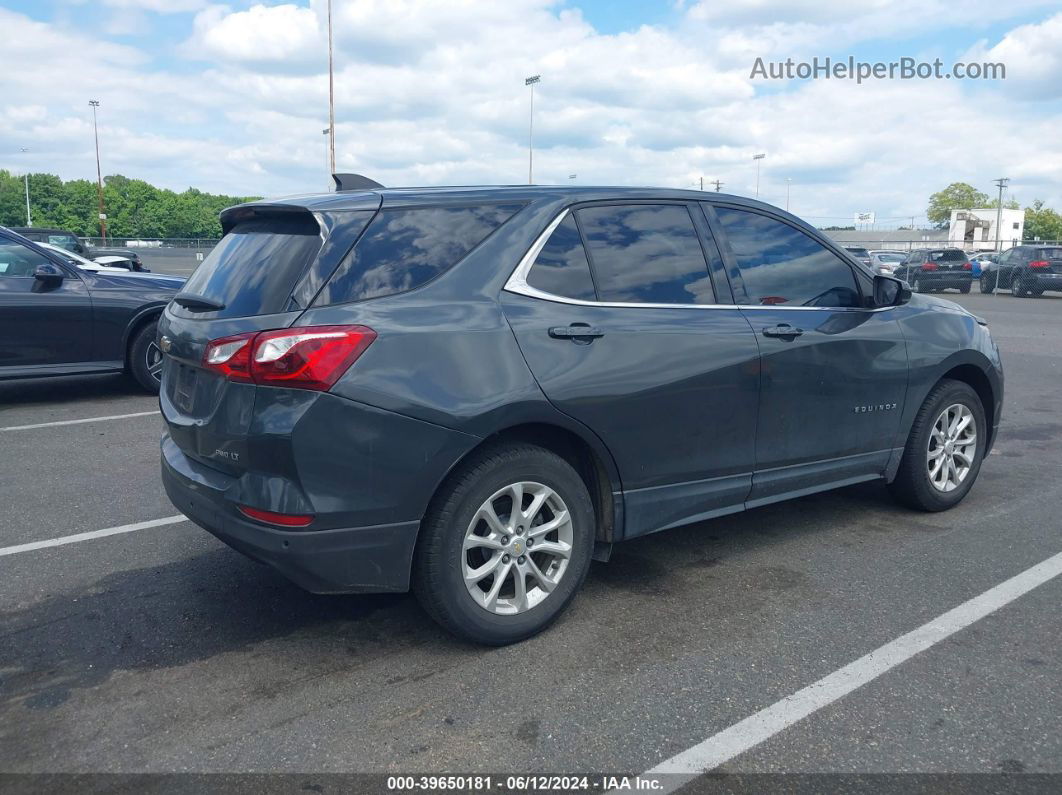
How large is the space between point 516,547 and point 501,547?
7cm

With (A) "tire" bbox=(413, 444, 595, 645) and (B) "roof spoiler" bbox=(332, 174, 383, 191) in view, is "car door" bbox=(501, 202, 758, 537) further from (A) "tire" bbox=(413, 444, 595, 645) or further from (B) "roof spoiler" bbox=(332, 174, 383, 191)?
(B) "roof spoiler" bbox=(332, 174, 383, 191)

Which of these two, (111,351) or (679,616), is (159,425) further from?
(679,616)

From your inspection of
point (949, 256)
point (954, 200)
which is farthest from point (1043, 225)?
point (949, 256)

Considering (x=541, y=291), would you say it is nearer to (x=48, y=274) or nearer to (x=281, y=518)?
(x=281, y=518)

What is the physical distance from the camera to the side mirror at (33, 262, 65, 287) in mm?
8492

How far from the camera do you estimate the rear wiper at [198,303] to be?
361 centimetres

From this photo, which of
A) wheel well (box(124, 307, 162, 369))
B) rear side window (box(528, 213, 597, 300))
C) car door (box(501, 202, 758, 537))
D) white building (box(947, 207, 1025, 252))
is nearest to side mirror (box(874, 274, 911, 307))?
car door (box(501, 202, 758, 537))

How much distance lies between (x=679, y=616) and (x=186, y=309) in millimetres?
2384

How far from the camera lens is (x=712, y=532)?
5.06 m

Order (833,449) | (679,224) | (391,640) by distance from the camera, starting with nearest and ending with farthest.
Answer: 1. (391,640)
2. (679,224)
3. (833,449)

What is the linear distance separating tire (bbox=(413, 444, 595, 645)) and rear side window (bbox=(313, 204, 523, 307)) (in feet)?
2.36

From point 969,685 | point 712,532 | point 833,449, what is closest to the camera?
point 969,685

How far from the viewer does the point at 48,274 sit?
8523 millimetres

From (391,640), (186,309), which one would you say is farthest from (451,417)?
(186,309)
